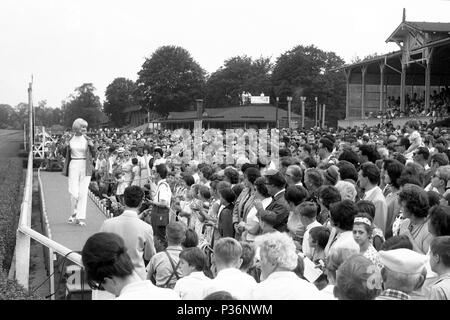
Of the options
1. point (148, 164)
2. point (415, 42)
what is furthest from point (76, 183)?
point (415, 42)

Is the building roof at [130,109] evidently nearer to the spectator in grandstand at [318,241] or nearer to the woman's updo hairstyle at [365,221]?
the spectator in grandstand at [318,241]

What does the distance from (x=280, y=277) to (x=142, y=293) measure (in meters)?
1.00

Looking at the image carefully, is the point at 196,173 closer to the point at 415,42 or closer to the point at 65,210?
the point at 65,210

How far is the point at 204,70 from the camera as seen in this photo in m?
96.2

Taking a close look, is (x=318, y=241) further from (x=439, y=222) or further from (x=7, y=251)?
(x=7, y=251)

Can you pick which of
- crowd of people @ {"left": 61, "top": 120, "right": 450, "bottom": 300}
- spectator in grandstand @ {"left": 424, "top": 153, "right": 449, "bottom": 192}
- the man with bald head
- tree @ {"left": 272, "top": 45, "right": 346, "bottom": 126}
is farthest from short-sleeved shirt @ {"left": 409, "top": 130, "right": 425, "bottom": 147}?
tree @ {"left": 272, "top": 45, "right": 346, "bottom": 126}

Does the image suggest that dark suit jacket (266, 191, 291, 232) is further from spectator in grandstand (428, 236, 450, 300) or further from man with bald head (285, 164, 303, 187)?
spectator in grandstand (428, 236, 450, 300)

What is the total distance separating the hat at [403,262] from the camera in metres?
3.68

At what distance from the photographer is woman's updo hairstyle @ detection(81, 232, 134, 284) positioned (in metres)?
3.27

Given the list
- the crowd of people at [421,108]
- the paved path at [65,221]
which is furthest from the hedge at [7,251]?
the crowd of people at [421,108]

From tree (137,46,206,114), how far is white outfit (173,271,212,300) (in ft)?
270

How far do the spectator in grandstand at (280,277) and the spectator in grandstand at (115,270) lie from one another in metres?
0.65

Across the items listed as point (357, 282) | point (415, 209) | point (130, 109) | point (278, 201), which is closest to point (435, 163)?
point (278, 201)
